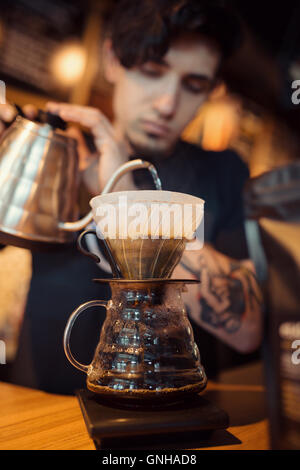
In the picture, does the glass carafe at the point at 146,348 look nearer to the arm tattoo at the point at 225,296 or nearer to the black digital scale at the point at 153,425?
the black digital scale at the point at 153,425

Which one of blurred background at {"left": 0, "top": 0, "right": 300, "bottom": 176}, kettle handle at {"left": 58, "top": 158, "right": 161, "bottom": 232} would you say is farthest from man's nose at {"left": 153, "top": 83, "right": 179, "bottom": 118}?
kettle handle at {"left": 58, "top": 158, "right": 161, "bottom": 232}

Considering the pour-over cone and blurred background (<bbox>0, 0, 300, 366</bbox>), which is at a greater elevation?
blurred background (<bbox>0, 0, 300, 366</bbox>)

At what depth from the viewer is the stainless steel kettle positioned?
2.53 ft

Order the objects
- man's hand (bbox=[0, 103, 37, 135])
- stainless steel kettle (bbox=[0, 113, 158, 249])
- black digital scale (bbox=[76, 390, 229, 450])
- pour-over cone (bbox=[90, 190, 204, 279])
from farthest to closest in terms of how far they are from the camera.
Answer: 1. man's hand (bbox=[0, 103, 37, 135])
2. stainless steel kettle (bbox=[0, 113, 158, 249])
3. pour-over cone (bbox=[90, 190, 204, 279])
4. black digital scale (bbox=[76, 390, 229, 450])

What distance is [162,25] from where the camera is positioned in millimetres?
1006

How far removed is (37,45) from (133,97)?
349 millimetres

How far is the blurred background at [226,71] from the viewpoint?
1.12m

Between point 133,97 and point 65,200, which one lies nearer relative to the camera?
point 65,200

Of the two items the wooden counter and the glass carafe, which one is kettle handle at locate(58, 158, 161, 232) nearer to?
the glass carafe

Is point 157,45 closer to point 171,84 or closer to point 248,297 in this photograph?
point 171,84

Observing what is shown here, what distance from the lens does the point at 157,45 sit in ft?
3.31

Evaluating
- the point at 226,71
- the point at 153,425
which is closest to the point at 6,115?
the point at 226,71
